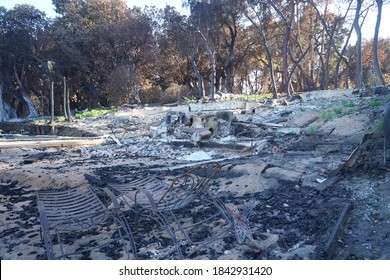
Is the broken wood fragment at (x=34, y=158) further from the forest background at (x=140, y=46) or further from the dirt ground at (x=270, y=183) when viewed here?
the forest background at (x=140, y=46)

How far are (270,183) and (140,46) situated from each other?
21.7 meters

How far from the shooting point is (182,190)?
4172 millimetres

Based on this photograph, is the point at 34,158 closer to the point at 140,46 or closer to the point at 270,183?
the point at 270,183

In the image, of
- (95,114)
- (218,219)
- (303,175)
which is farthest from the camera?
(95,114)

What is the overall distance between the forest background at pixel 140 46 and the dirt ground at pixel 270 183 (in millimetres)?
12931

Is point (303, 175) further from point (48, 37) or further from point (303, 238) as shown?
point (48, 37)

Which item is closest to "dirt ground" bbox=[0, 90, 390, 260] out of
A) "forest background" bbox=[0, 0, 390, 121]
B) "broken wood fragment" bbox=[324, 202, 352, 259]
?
"broken wood fragment" bbox=[324, 202, 352, 259]

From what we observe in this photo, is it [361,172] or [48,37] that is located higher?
[48,37]

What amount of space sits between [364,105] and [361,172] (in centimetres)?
627

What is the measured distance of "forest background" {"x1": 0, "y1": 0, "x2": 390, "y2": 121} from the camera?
21281 millimetres

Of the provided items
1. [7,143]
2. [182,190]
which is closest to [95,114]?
[7,143]

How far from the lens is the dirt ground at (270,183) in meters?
Result: 2.91

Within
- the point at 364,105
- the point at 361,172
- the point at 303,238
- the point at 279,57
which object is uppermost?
the point at 279,57
